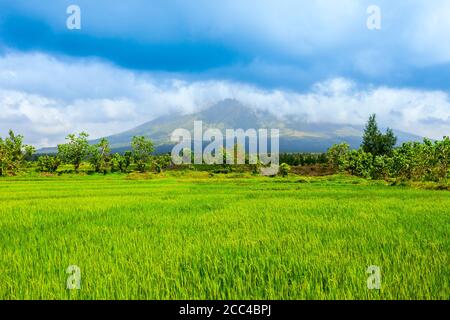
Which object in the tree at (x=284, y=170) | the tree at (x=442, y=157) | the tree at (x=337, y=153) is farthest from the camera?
the tree at (x=337, y=153)

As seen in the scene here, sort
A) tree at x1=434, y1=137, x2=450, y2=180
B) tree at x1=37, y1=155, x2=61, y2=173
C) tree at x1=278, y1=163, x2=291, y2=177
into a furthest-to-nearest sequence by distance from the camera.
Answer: tree at x1=37, y1=155, x2=61, y2=173
tree at x1=278, y1=163, x2=291, y2=177
tree at x1=434, y1=137, x2=450, y2=180

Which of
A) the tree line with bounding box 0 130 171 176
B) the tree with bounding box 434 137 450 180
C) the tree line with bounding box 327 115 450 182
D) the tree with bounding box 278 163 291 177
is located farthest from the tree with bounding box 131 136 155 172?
the tree with bounding box 434 137 450 180

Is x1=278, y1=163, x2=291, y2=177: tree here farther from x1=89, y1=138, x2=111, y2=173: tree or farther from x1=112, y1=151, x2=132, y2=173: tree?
x1=89, y1=138, x2=111, y2=173: tree

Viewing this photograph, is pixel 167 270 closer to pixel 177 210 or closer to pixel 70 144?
pixel 177 210

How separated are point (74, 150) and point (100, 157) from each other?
542 cm

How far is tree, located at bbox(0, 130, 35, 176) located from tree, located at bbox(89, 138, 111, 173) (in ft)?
31.0

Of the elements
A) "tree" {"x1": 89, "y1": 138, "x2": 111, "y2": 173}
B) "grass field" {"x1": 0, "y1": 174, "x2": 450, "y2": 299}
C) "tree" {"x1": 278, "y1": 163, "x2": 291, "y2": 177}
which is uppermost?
"tree" {"x1": 89, "y1": 138, "x2": 111, "y2": 173}

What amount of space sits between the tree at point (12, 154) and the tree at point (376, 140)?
178ft

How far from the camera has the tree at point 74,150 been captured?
5778 cm

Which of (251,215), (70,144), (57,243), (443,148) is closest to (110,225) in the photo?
(57,243)

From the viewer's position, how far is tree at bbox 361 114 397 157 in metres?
57.1

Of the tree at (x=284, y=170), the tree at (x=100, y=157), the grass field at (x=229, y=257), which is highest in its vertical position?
the tree at (x=100, y=157)

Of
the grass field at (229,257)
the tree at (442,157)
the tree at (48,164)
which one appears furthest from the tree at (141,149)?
the grass field at (229,257)

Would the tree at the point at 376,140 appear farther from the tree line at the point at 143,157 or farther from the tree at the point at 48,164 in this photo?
the tree at the point at 48,164
